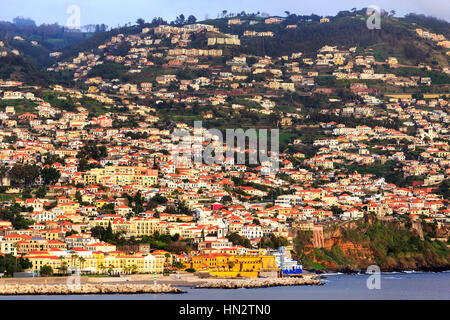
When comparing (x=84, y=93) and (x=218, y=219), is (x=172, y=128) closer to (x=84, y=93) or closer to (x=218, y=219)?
(x=84, y=93)

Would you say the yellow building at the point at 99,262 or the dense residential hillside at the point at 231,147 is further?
the dense residential hillside at the point at 231,147

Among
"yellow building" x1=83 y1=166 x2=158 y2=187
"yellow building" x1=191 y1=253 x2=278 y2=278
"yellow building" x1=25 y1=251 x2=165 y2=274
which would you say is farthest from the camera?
"yellow building" x1=83 y1=166 x2=158 y2=187

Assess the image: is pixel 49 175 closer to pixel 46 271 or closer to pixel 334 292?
pixel 46 271

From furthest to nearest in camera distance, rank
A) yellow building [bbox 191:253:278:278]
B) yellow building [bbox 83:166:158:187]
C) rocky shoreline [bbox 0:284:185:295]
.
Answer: yellow building [bbox 83:166:158:187] < yellow building [bbox 191:253:278:278] < rocky shoreline [bbox 0:284:185:295]

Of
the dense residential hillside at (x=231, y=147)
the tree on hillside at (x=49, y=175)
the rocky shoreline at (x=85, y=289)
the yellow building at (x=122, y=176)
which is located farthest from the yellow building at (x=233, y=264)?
the yellow building at (x=122, y=176)

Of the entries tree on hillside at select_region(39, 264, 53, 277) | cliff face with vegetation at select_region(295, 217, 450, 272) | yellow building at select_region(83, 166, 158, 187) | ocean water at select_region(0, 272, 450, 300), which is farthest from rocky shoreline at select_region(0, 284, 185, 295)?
yellow building at select_region(83, 166, 158, 187)

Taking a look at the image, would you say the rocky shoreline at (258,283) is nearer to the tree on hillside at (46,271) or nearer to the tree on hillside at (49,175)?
the tree on hillside at (46,271)

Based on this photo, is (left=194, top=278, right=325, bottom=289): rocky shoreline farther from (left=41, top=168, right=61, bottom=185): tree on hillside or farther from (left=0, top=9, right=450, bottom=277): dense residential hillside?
(left=41, top=168, right=61, bottom=185): tree on hillside

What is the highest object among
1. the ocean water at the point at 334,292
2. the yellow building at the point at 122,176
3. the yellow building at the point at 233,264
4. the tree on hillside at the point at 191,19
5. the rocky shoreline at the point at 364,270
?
the tree on hillside at the point at 191,19
